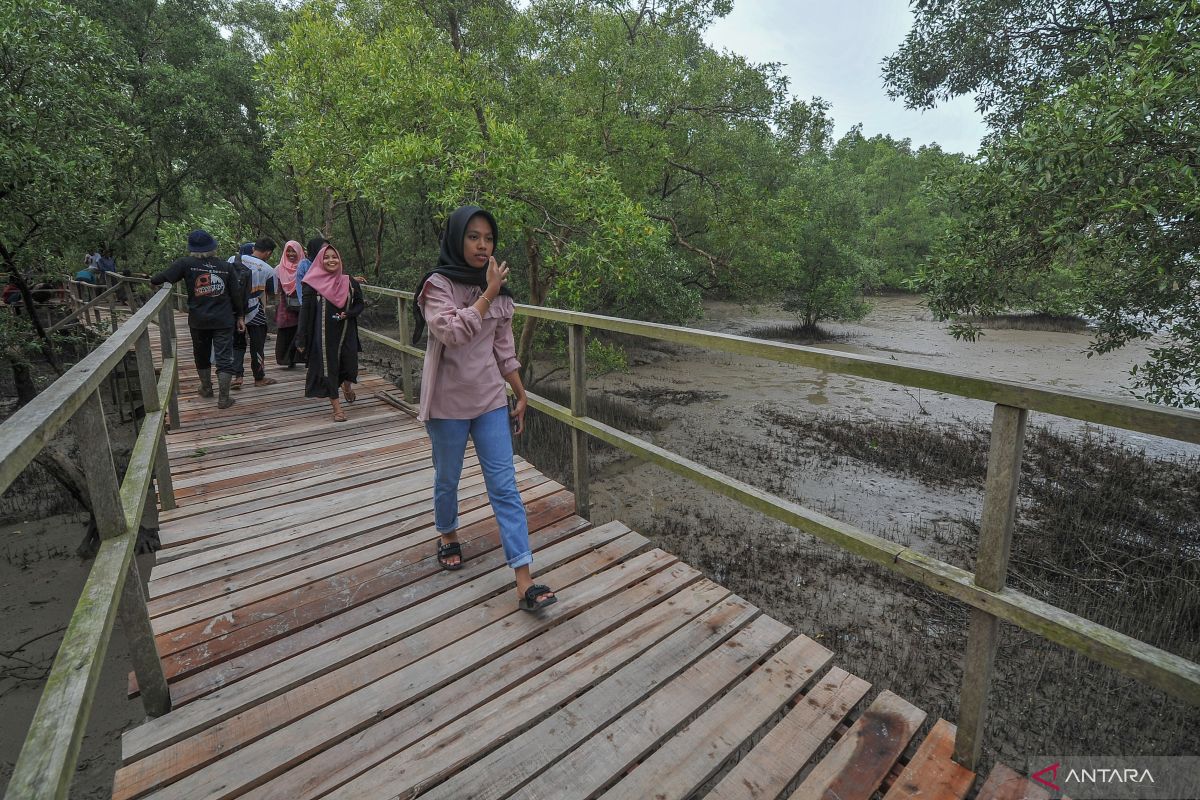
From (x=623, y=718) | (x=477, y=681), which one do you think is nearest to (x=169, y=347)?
(x=477, y=681)

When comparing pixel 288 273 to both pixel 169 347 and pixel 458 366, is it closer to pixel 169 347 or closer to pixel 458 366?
pixel 169 347

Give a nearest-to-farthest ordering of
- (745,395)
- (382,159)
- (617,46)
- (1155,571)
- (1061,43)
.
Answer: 1. (1155,571)
2. (382,159)
3. (1061,43)
4. (617,46)
5. (745,395)

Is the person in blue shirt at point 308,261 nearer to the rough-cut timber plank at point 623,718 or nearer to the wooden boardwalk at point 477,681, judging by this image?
the wooden boardwalk at point 477,681

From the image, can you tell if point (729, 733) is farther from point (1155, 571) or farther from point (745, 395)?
point (745, 395)

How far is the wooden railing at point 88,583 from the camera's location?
1.18m

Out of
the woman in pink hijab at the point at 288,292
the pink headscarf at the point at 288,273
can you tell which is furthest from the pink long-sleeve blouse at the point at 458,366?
the pink headscarf at the point at 288,273

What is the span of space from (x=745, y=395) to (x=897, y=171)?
38876 millimetres

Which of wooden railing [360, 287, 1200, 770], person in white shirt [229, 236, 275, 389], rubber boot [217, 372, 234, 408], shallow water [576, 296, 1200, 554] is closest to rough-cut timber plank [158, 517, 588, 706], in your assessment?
wooden railing [360, 287, 1200, 770]

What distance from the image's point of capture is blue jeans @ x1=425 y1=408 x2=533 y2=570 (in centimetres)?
272

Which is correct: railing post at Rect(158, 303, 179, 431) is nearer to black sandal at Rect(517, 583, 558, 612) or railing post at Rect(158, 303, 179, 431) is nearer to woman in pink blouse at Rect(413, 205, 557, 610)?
woman in pink blouse at Rect(413, 205, 557, 610)

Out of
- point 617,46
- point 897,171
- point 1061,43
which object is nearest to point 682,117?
point 617,46

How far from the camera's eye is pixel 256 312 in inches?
261

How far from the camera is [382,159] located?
287 inches

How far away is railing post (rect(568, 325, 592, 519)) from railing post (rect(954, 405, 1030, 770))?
2.10 m
